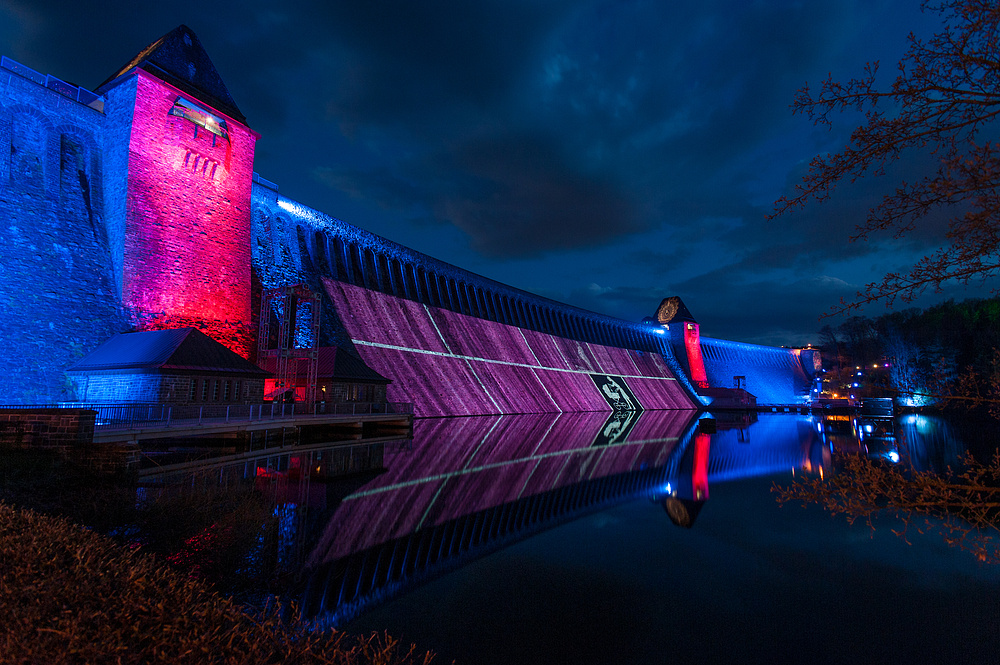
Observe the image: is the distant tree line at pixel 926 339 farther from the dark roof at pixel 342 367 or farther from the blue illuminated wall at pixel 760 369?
the dark roof at pixel 342 367

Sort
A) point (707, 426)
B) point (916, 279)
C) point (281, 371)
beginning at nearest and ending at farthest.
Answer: point (916, 279)
point (281, 371)
point (707, 426)

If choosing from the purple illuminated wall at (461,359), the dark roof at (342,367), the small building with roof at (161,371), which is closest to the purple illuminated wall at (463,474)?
the dark roof at (342,367)

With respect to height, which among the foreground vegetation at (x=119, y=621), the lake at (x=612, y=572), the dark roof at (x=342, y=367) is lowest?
the lake at (x=612, y=572)

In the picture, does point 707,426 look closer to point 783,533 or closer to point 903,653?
point 783,533

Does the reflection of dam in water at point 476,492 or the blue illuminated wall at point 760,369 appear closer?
the reflection of dam in water at point 476,492

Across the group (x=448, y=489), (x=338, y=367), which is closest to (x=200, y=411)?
(x=448, y=489)

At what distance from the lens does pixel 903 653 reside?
588 cm

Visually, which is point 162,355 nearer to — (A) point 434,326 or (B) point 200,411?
(B) point 200,411

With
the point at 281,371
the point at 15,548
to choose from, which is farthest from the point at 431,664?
the point at 281,371

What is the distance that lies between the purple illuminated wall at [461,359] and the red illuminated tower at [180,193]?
25.5ft

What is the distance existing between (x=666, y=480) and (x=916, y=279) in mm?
14552

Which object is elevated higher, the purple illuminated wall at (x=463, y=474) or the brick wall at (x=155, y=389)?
the brick wall at (x=155, y=389)

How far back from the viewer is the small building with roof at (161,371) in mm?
19906

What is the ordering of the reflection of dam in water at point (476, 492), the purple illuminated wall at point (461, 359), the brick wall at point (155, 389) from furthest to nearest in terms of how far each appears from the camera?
the purple illuminated wall at point (461, 359)
the brick wall at point (155, 389)
the reflection of dam in water at point (476, 492)
